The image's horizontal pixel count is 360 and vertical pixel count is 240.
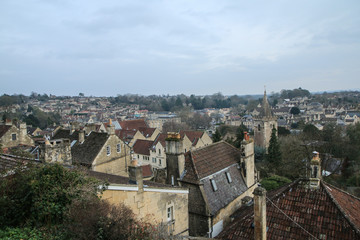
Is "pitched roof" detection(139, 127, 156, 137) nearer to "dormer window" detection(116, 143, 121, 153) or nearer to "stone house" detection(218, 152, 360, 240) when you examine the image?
"dormer window" detection(116, 143, 121, 153)

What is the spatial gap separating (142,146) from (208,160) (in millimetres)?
29356

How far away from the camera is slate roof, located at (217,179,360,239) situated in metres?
10.1

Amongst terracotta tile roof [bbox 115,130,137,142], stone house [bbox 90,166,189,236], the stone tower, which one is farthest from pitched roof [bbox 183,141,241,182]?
the stone tower

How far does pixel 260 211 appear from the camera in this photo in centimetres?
966

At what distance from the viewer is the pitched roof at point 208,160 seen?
52.5 ft

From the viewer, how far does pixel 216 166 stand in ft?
57.5

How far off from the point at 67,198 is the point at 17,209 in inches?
77.6

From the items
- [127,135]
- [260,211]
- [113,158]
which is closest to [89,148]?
[113,158]

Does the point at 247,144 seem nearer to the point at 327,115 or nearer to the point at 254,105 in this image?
the point at 327,115

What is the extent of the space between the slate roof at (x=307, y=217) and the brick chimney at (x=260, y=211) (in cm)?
131

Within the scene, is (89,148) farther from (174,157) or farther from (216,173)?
(216,173)

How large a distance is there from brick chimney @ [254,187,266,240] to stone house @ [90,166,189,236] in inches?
134

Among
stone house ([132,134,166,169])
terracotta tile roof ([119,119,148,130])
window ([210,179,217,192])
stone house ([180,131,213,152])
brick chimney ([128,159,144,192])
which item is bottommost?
stone house ([132,134,166,169])

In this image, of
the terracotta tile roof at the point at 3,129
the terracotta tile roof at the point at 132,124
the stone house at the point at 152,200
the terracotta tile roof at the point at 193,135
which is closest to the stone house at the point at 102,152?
the terracotta tile roof at the point at 3,129
